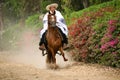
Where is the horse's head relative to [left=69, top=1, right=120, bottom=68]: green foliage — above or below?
above

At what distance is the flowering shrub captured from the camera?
1795cm

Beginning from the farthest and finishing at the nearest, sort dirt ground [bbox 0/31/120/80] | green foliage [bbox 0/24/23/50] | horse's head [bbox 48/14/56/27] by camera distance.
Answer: green foliage [bbox 0/24/23/50] < horse's head [bbox 48/14/56/27] < dirt ground [bbox 0/31/120/80]

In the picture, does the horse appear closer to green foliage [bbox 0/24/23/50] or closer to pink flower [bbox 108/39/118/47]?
pink flower [bbox 108/39/118/47]

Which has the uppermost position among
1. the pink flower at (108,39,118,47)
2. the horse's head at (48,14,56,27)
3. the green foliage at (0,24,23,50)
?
the horse's head at (48,14,56,27)

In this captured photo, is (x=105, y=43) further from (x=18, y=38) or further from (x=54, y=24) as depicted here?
(x=18, y=38)

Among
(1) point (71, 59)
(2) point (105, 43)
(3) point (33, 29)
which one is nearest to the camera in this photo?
(2) point (105, 43)

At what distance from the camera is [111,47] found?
18.0 m

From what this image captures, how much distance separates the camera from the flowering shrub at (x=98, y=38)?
58.9 ft

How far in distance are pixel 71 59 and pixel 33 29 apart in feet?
53.4

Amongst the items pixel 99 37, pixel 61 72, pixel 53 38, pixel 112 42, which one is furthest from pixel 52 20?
pixel 99 37

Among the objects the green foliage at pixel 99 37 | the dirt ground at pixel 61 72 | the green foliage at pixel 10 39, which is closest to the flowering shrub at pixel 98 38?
the green foliage at pixel 99 37

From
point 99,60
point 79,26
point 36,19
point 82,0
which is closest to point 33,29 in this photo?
point 36,19

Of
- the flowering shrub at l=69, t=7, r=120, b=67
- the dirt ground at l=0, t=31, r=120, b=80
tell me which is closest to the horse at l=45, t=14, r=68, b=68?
the dirt ground at l=0, t=31, r=120, b=80

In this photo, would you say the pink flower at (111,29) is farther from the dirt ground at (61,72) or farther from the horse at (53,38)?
the horse at (53,38)
